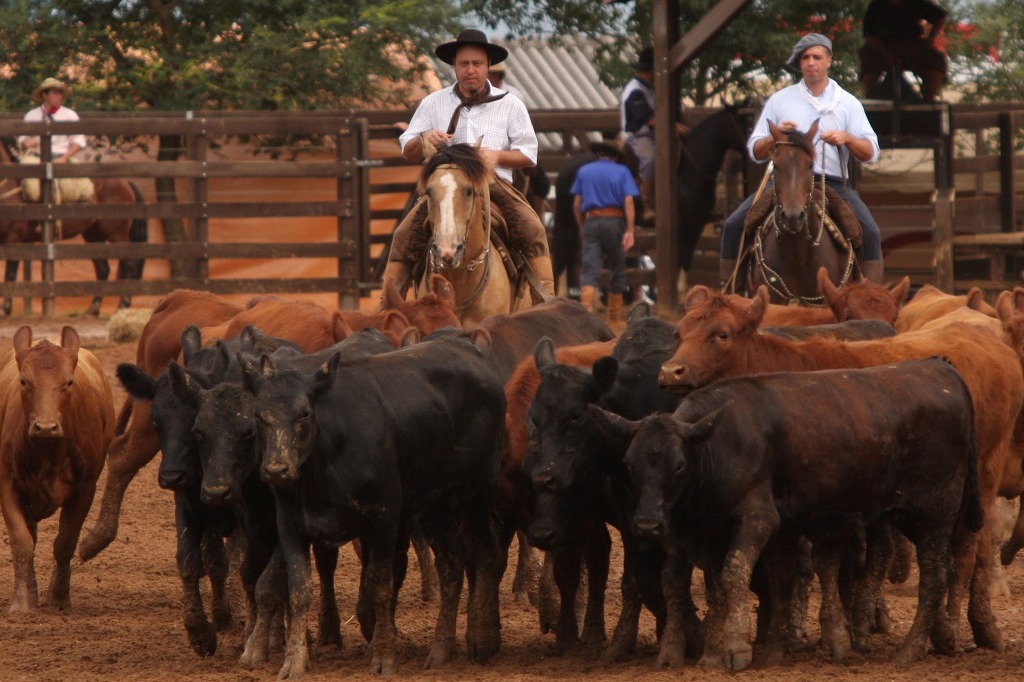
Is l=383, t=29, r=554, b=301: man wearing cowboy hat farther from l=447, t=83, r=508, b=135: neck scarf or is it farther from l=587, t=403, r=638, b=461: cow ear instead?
l=587, t=403, r=638, b=461: cow ear

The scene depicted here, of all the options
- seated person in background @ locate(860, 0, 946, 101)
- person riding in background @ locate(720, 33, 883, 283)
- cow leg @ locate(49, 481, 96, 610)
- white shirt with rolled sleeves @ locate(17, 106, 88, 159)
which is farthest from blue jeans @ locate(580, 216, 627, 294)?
cow leg @ locate(49, 481, 96, 610)

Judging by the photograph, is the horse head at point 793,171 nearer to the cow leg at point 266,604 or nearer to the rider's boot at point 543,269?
the rider's boot at point 543,269

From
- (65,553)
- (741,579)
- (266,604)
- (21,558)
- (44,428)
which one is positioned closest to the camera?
(741,579)

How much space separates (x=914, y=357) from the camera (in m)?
7.70

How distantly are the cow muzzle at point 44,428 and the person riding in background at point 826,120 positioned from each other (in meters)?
5.42

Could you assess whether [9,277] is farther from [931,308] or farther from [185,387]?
[185,387]

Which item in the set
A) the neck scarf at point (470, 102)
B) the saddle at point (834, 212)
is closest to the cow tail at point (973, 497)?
the saddle at point (834, 212)

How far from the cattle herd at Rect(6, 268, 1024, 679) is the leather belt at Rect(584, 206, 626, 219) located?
403 inches

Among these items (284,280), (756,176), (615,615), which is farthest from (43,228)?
(615,615)

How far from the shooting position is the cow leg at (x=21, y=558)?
27.8 feet

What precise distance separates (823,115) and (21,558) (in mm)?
6359

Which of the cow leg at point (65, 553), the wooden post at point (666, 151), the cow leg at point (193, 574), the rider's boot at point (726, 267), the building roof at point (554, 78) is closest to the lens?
the cow leg at point (193, 574)

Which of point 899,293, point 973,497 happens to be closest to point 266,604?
point 973,497

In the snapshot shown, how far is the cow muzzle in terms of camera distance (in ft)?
27.1
